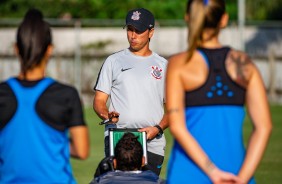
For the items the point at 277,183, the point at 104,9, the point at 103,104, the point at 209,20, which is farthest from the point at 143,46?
the point at 104,9

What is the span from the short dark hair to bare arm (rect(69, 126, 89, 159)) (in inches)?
79.4

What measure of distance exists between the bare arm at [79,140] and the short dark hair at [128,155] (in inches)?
79.4

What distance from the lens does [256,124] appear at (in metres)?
5.40

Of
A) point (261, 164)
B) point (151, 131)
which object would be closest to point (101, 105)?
point (151, 131)

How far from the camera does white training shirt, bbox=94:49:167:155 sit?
29.3 ft

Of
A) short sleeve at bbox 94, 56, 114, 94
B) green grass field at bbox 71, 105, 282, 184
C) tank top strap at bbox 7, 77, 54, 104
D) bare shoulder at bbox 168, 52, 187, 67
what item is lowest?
green grass field at bbox 71, 105, 282, 184

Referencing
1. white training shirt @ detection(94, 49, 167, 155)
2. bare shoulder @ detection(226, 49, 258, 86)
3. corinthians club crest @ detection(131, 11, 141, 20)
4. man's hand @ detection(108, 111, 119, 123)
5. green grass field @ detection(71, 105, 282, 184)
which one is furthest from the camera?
green grass field @ detection(71, 105, 282, 184)

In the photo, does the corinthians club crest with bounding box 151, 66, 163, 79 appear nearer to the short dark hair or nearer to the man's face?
the man's face

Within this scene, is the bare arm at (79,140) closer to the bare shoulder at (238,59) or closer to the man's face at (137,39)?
the bare shoulder at (238,59)

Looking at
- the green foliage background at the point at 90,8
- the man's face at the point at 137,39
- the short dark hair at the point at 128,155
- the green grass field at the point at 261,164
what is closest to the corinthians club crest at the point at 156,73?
the man's face at the point at 137,39

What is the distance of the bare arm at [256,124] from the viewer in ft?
17.6

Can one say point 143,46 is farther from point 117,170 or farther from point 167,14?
point 167,14

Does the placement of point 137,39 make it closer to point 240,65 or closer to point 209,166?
point 240,65

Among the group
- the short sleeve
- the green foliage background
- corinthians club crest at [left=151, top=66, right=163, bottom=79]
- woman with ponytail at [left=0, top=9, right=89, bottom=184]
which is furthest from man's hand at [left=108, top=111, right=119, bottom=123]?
the green foliage background
